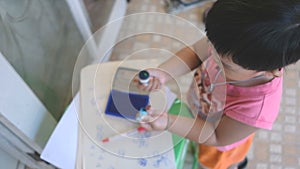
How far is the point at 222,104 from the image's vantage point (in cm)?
63

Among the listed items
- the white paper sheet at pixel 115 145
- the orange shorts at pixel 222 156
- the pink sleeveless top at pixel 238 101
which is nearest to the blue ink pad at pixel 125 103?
the white paper sheet at pixel 115 145

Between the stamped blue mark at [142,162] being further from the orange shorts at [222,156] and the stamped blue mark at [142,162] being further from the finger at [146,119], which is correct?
the orange shorts at [222,156]

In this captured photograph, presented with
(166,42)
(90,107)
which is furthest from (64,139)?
(166,42)

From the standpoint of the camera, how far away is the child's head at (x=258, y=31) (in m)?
0.44

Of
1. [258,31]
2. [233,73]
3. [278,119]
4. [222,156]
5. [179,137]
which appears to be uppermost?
[258,31]

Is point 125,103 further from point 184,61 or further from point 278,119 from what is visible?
point 278,119

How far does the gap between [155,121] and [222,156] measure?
24 cm

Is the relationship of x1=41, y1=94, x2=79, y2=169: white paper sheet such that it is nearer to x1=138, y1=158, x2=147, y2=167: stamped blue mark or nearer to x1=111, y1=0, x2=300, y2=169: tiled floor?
x1=138, y1=158, x2=147, y2=167: stamped blue mark

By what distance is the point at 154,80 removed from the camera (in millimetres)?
694

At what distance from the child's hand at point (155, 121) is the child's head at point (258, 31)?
187 mm

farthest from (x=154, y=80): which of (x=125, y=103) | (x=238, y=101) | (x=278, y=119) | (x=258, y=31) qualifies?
(x=278, y=119)

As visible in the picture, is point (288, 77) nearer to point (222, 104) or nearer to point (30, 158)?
point (222, 104)

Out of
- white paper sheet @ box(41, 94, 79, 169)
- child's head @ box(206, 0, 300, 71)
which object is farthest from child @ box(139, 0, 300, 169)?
white paper sheet @ box(41, 94, 79, 169)

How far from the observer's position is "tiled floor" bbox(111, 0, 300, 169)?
3.41ft
